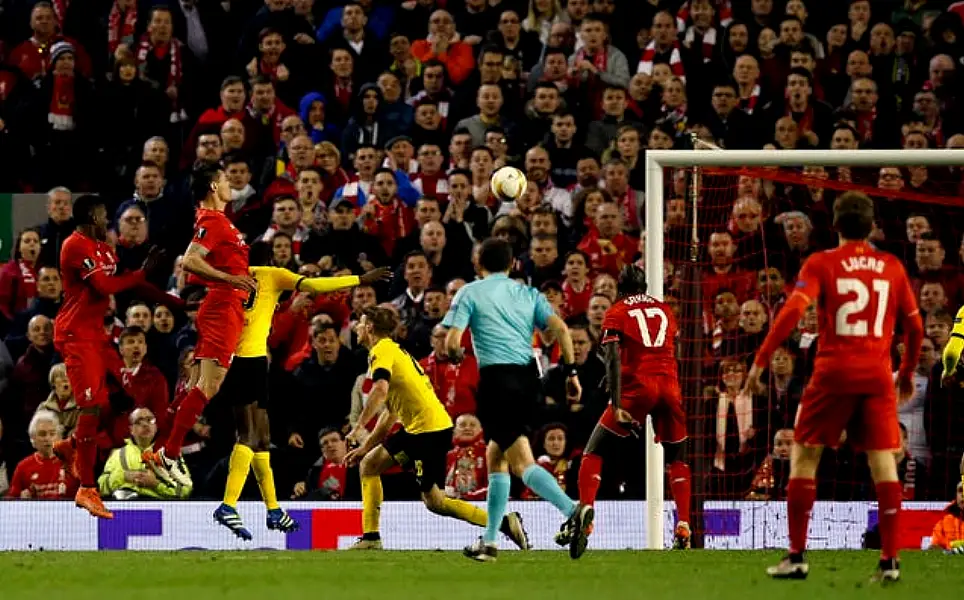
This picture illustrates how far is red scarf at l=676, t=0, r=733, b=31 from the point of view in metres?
21.5

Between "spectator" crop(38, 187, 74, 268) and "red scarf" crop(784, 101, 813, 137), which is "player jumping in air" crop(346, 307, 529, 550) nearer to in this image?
"spectator" crop(38, 187, 74, 268)

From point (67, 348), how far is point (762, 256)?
7.05 m

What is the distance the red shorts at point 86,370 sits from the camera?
14.3 metres

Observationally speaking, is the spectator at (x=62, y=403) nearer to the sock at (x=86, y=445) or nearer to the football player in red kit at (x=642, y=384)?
the sock at (x=86, y=445)

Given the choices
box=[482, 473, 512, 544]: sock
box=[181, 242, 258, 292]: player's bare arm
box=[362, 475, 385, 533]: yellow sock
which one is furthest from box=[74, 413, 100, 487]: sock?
box=[482, 473, 512, 544]: sock

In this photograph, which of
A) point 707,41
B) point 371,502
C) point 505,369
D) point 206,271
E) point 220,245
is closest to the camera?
point 505,369

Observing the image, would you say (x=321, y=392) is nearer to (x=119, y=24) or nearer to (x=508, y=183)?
(x=508, y=183)

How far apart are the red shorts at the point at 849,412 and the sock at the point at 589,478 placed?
3442 millimetres

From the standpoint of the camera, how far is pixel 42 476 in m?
16.9

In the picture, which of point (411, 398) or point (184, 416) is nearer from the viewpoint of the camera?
point (184, 416)

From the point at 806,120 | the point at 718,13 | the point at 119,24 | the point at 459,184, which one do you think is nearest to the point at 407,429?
the point at 459,184

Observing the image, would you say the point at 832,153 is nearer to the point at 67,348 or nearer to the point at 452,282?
the point at 452,282

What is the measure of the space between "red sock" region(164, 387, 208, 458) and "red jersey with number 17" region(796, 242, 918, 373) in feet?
16.7

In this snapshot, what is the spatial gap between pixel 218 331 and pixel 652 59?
27.9ft
